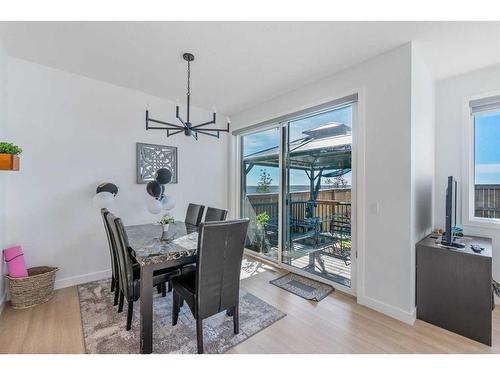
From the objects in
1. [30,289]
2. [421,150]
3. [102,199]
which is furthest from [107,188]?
[421,150]

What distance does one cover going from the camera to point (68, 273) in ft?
9.30

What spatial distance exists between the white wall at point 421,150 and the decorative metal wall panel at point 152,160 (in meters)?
3.22

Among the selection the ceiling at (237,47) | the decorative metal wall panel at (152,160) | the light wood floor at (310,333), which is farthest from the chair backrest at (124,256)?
the ceiling at (237,47)

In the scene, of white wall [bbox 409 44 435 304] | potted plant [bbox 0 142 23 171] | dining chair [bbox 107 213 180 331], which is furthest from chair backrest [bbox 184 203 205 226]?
white wall [bbox 409 44 435 304]

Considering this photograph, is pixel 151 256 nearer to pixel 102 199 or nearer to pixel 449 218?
pixel 102 199

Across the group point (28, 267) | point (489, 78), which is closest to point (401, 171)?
point (489, 78)

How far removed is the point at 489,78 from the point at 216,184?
395 centimetres

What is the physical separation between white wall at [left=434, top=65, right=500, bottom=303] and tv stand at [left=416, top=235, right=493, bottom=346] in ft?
1.88

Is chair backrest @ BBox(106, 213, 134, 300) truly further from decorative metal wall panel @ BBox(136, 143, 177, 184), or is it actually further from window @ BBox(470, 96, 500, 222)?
window @ BBox(470, 96, 500, 222)

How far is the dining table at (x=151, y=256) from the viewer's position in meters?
1.68

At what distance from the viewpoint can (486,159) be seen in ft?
8.61

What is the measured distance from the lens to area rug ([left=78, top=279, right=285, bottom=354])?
1.76m

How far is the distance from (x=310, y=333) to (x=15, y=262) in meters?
3.05
